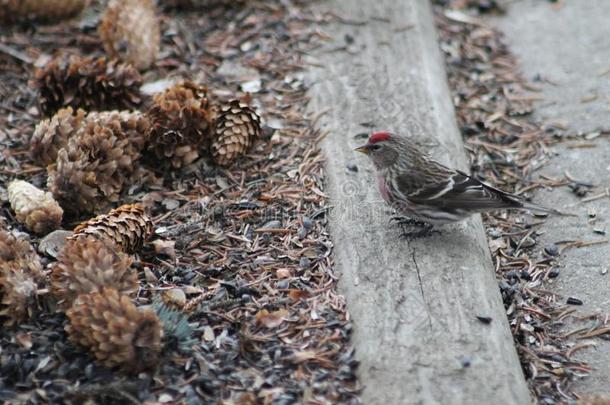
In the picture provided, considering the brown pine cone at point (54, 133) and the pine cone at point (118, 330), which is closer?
the pine cone at point (118, 330)

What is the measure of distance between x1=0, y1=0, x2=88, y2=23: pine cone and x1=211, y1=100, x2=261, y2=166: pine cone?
6.50 ft

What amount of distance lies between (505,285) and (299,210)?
3.80 feet

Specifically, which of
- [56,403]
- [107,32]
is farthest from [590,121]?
[56,403]

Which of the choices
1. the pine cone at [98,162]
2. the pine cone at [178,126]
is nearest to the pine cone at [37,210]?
the pine cone at [98,162]

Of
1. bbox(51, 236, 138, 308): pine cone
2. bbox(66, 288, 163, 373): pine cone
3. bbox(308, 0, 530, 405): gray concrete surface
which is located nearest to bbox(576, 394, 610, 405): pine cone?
bbox(308, 0, 530, 405): gray concrete surface

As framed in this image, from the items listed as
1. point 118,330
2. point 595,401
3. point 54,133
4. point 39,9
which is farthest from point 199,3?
point 595,401

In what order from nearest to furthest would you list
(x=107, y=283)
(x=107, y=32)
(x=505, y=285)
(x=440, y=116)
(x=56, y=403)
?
(x=56, y=403), (x=107, y=283), (x=505, y=285), (x=440, y=116), (x=107, y=32)

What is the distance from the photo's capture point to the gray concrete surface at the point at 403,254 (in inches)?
144

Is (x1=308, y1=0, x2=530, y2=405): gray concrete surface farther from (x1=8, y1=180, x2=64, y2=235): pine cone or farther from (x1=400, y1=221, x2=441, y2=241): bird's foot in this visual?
(x1=8, y1=180, x2=64, y2=235): pine cone

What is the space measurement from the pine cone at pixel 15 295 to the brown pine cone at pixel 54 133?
4.14 feet

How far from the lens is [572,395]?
400 cm

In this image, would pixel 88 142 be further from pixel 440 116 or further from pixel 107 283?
pixel 440 116

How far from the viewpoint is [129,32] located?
5.94 m

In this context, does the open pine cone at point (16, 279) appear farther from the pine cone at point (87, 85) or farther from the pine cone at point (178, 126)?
the pine cone at point (87, 85)
